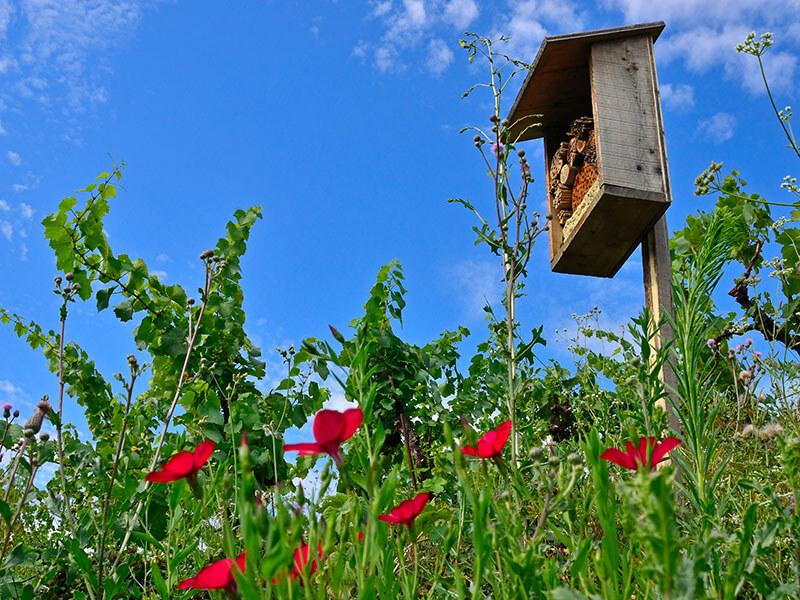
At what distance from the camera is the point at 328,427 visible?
98cm

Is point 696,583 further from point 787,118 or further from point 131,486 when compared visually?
point 787,118

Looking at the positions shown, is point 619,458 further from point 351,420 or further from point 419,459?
point 419,459

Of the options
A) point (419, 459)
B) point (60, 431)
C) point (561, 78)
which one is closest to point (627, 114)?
point (561, 78)

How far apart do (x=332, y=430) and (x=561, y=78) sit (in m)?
3.71

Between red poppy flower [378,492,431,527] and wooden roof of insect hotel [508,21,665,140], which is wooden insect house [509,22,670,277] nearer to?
wooden roof of insect hotel [508,21,665,140]

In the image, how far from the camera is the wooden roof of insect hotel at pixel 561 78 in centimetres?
399

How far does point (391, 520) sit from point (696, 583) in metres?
0.47

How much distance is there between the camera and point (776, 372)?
2.91 m

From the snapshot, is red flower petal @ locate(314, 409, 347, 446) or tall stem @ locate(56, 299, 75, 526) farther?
tall stem @ locate(56, 299, 75, 526)

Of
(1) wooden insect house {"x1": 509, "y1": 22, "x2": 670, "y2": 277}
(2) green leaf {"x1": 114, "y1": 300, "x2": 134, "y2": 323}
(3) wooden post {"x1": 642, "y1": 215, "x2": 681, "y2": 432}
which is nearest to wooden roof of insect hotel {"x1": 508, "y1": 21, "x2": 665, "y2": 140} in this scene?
(1) wooden insect house {"x1": 509, "y1": 22, "x2": 670, "y2": 277}

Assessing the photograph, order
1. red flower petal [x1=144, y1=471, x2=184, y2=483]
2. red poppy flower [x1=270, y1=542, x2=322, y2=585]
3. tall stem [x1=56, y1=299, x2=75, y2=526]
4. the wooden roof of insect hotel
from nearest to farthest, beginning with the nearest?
red poppy flower [x1=270, y1=542, x2=322, y2=585] → red flower petal [x1=144, y1=471, x2=184, y2=483] → tall stem [x1=56, y1=299, x2=75, y2=526] → the wooden roof of insect hotel

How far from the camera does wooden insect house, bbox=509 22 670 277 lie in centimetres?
366

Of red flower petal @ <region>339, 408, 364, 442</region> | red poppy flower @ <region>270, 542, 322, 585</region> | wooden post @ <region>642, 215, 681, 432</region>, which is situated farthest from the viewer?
wooden post @ <region>642, 215, 681, 432</region>

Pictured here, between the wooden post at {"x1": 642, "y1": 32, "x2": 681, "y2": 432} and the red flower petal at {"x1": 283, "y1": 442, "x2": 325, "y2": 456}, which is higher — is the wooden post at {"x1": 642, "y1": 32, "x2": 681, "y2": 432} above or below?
above
